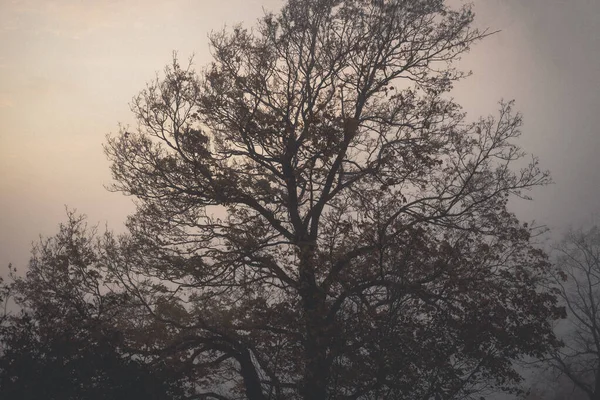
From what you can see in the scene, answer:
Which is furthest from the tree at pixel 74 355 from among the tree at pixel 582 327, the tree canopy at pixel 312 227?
the tree at pixel 582 327

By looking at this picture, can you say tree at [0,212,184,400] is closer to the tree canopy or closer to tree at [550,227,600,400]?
the tree canopy

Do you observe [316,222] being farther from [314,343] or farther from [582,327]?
[582,327]

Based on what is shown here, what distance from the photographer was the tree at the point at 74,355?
8.77m

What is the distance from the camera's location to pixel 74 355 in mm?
9414

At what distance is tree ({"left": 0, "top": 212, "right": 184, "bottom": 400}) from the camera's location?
877 cm

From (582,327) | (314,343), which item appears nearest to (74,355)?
(314,343)

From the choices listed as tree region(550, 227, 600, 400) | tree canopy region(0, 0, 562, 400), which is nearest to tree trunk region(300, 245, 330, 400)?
tree canopy region(0, 0, 562, 400)

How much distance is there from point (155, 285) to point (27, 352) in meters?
3.08

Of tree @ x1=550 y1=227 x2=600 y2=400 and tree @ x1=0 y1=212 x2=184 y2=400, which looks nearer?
tree @ x1=0 y1=212 x2=184 y2=400

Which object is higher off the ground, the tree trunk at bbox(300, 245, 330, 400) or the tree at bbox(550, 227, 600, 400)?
the tree at bbox(550, 227, 600, 400)

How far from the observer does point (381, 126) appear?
11.8m

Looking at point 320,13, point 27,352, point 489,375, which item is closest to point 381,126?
point 320,13

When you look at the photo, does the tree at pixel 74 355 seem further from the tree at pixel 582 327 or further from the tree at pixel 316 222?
the tree at pixel 582 327

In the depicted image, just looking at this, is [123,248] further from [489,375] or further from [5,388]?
[489,375]
